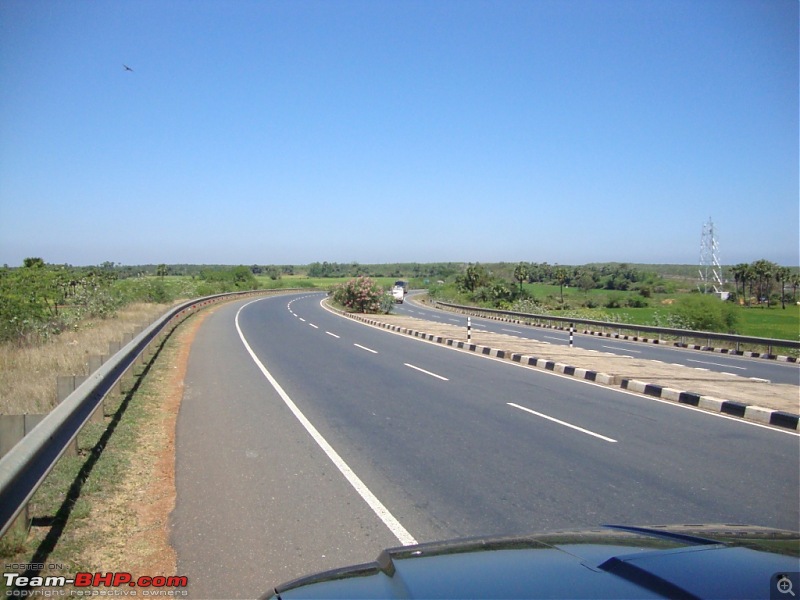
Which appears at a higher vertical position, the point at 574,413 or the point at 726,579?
the point at 726,579

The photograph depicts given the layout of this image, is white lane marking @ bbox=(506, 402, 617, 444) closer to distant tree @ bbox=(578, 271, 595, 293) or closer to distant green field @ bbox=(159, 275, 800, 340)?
distant green field @ bbox=(159, 275, 800, 340)

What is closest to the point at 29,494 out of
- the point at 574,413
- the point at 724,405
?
the point at 574,413

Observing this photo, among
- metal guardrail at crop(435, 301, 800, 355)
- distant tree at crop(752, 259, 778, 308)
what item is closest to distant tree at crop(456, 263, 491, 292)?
distant tree at crop(752, 259, 778, 308)

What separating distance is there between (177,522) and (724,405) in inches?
410

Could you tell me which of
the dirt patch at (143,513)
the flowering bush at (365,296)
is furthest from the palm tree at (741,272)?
the dirt patch at (143,513)

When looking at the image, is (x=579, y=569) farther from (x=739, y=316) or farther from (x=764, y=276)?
(x=764, y=276)

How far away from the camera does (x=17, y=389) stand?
32.0ft

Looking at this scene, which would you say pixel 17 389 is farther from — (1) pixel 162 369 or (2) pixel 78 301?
(2) pixel 78 301

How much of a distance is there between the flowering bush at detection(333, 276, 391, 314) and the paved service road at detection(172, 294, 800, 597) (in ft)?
105

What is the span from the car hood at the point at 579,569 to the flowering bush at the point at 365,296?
43220 millimetres

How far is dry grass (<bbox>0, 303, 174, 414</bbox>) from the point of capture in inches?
358

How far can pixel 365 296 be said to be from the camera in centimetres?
4669

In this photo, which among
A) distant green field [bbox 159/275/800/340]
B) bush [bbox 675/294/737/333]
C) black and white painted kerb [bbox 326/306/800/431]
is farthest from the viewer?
distant green field [bbox 159/275/800/340]

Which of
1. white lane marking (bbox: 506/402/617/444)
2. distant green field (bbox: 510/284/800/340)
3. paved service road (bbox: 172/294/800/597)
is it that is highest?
paved service road (bbox: 172/294/800/597)
